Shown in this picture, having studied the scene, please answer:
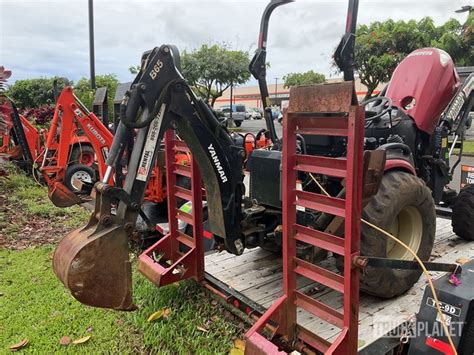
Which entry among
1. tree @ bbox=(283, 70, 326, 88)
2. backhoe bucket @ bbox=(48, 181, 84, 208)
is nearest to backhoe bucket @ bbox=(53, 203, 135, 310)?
backhoe bucket @ bbox=(48, 181, 84, 208)

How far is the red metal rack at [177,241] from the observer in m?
3.39

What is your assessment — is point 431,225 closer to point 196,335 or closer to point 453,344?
point 453,344

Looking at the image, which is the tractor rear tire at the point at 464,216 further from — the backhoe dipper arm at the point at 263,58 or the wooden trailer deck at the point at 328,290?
the backhoe dipper arm at the point at 263,58

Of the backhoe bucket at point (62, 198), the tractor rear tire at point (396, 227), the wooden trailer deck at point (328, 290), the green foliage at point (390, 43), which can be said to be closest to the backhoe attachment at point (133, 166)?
the wooden trailer deck at point (328, 290)

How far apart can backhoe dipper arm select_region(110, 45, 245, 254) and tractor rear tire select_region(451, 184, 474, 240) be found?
2324 millimetres

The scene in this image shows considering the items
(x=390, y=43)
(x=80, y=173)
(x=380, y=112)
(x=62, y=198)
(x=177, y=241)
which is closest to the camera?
(x=177, y=241)

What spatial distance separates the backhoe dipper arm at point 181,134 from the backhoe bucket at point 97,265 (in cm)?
17

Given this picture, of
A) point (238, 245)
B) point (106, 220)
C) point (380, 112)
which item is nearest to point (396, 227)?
point (380, 112)

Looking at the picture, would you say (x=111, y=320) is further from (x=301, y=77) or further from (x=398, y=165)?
(x=301, y=77)

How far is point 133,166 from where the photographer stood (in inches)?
98.7

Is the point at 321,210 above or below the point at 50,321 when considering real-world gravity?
above

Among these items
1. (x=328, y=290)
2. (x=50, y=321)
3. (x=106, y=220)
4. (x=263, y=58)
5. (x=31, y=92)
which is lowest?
(x=50, y=321)

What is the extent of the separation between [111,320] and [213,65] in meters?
24.4

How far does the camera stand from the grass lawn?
304 centimetres
